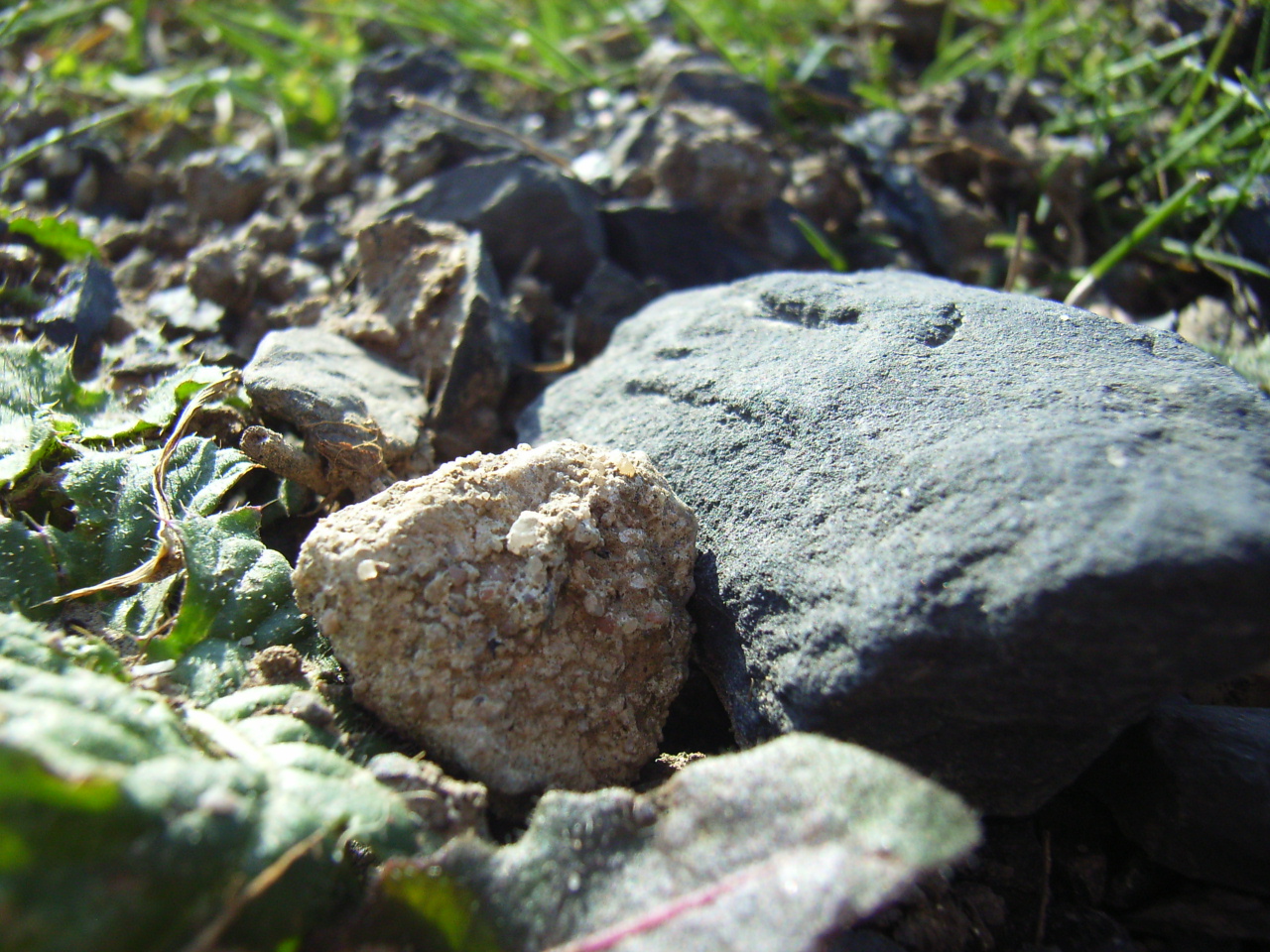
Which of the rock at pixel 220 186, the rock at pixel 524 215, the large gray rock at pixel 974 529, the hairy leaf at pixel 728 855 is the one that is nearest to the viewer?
the hairy leaf at pixel 728 855

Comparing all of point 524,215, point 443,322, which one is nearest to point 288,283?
point 443,322

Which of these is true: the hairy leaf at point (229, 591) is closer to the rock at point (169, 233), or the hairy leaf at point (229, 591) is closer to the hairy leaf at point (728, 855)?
the hairy leaf at point (728, 855)

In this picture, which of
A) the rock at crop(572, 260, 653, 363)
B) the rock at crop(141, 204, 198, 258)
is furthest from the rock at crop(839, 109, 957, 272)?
the rock at crop(141, 204, 198, 258)

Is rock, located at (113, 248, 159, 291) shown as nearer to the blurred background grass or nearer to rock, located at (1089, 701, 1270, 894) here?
the blurred background grass

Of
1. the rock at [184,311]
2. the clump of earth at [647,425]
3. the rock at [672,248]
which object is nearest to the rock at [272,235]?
the clump of earth at [647,425]

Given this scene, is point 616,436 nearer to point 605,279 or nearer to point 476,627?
point 476,627

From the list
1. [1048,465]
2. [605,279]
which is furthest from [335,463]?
[1048,465]
